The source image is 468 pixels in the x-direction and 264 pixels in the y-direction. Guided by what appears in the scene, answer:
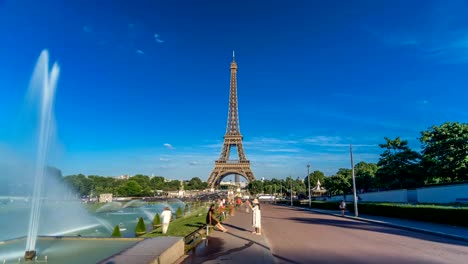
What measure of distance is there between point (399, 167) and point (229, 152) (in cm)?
6163

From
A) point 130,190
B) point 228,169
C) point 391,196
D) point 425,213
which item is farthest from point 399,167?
point 130,190

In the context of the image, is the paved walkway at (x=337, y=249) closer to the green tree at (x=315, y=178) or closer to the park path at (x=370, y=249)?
the park path at (x=370, y=249)

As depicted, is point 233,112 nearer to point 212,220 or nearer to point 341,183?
point 341,183

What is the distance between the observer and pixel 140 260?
6.48 metres

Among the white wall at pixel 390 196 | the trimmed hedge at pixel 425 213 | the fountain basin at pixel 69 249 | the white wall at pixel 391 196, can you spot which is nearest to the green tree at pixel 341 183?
the white wall at pixel 390 196

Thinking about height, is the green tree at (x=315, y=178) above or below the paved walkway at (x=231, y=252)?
above

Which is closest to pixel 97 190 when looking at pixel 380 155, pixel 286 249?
pixel 380 155

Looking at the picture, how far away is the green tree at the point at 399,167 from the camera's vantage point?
122 ft

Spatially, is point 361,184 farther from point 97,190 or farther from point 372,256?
point 97,190

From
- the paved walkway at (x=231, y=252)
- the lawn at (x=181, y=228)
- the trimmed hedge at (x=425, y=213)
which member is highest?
the trimmed hedge at (x=425, y=213)

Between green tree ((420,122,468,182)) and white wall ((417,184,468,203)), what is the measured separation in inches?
103

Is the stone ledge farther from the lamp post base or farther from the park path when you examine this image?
the lamp post base

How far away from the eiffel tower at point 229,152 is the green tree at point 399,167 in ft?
180

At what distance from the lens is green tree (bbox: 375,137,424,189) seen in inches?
1468
